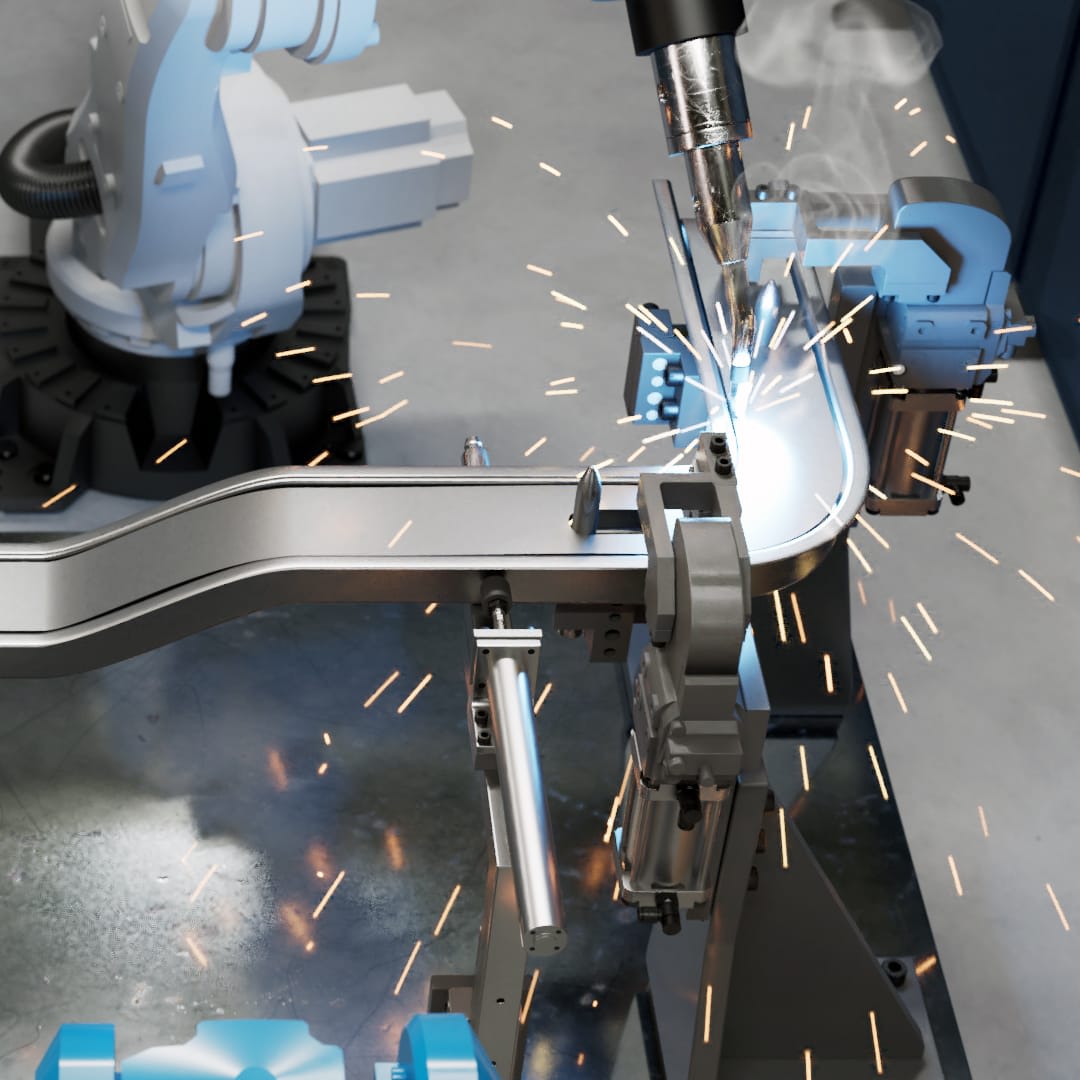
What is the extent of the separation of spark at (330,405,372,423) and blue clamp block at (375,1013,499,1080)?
2.86 metres

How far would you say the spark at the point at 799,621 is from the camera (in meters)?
3.17

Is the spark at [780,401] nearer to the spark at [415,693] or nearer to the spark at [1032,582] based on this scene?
the spark at [415,693]

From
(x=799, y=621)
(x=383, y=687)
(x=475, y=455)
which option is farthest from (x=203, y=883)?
(x=799, y=621)

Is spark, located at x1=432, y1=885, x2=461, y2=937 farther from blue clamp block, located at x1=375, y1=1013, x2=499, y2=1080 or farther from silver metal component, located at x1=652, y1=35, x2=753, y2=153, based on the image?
blue clamp block, located at x1=375, y1=1013, x2=499, y2=1080

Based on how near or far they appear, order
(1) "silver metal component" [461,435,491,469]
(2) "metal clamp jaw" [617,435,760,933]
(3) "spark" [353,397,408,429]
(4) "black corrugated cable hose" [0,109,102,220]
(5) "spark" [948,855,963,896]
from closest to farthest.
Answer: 1. (2) "metal clamp jaw" [617,435,760,933]
2. (1) "silver metal component" [461,435,491,469]
3. (5) "spark" [948,855,963,896]
4. (4) "black corrugated cable hose" [0,109,102,220]
5. (3) "spark" [353,397,408,429]

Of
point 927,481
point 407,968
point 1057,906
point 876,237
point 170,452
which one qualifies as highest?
point 876,237

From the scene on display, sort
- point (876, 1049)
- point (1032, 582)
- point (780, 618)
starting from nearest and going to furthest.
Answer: point (876, 1049) < point (780, 618) < point (1032, 582)

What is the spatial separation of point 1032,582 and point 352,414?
1632 millimetres

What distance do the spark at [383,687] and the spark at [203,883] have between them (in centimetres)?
48

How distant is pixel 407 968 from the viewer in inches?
117

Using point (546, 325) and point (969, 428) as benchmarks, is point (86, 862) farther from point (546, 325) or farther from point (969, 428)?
point (969, 428)

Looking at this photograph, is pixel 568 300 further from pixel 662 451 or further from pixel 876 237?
pixel 876 237

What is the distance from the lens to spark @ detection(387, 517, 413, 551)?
2161 millimetres

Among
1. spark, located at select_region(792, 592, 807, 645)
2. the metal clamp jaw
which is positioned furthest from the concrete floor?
the metal clamp jaw
